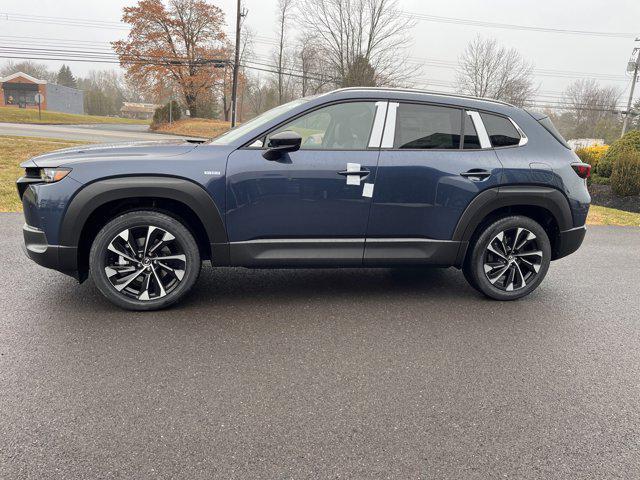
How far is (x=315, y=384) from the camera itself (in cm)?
281

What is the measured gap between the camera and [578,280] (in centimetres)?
520

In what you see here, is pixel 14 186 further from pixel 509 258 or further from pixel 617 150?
pixel 617 150

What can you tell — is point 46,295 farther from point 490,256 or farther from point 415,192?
point 490,256

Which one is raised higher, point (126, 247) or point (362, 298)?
point (126, 247)

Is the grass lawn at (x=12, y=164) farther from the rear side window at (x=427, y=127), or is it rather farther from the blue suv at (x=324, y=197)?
the rear side window at (x=427, y=127)

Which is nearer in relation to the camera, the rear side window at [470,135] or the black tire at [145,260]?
the black tire at [145,260]

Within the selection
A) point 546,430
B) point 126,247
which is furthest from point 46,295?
point 546,430

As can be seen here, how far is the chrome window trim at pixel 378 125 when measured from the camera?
3.91 metres

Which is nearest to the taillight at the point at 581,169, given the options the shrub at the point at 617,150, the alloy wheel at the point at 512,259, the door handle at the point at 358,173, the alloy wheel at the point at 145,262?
the alloy wheel at the point at 512,259

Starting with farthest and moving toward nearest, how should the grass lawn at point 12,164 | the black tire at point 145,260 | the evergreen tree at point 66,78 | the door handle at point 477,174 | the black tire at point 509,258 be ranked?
the evergreen tree at point 66,78
the grass lawn at point 12,164
the black tire at point 509,258
the door handle at point 477,174
the black tire at point 145,260

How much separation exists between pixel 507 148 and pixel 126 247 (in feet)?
10.9

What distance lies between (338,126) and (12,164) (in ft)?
33.2

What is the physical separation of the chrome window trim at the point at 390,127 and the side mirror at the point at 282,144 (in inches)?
29.3

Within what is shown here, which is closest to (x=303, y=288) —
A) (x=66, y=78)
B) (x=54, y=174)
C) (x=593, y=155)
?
(x=54, y=174)
